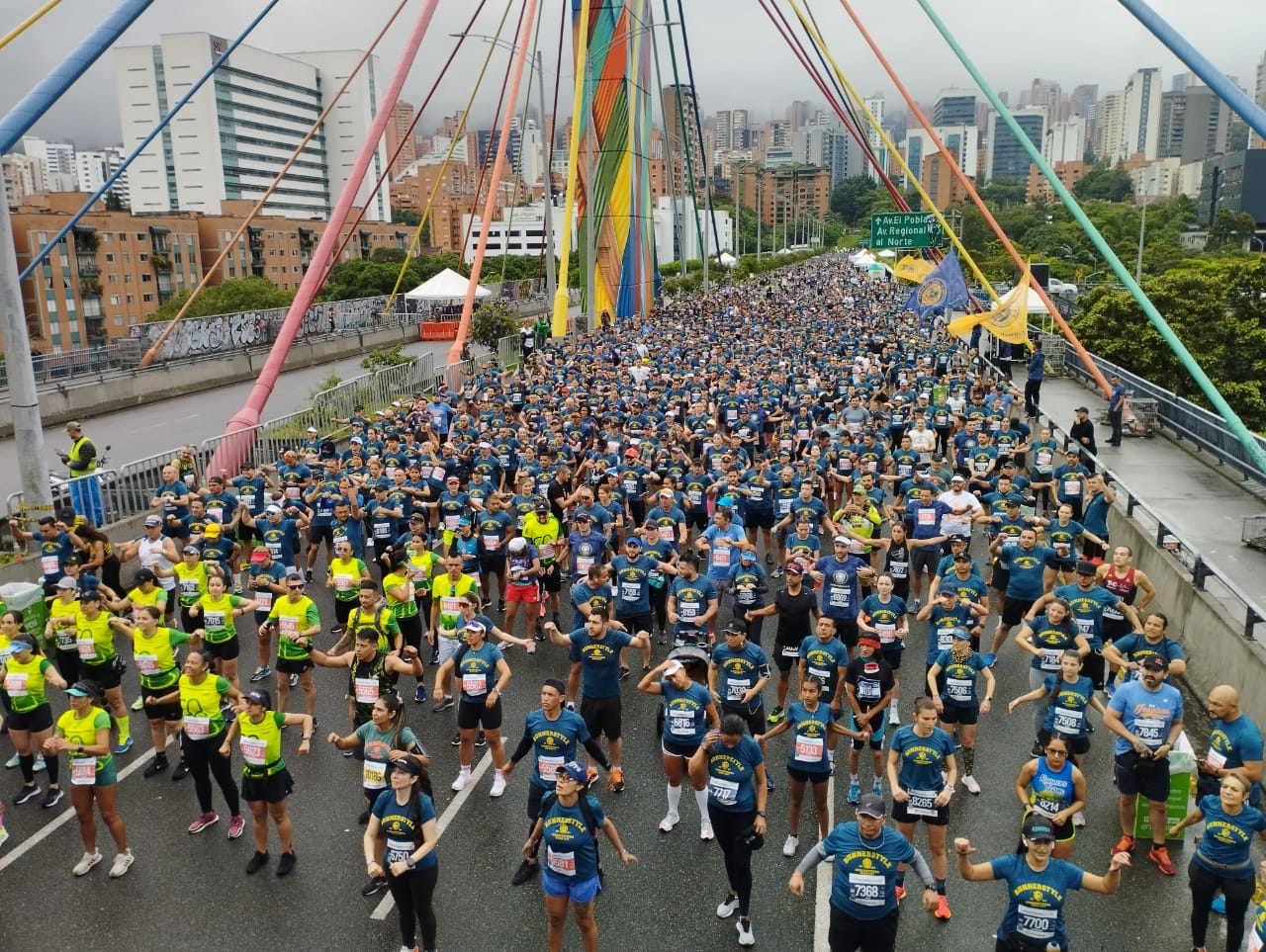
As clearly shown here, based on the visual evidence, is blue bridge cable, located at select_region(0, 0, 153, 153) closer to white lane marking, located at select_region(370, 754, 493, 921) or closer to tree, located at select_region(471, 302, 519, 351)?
white lane marking, located at select_region(370, 754, 493, 921)

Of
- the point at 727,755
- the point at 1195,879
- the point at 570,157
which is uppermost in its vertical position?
the point at 570,157

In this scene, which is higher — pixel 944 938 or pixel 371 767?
pixel 371 767

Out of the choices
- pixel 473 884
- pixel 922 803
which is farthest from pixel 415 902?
pixel 922 803

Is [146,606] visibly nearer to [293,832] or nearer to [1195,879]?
[293,832]

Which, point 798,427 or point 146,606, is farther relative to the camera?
point 798,427

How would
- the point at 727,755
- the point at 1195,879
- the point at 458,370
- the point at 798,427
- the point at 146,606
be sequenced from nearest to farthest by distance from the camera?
the point at 1195,879 < the point at 727,755 < the point at 146,606 < the point at 798,427 < the point at 458,370

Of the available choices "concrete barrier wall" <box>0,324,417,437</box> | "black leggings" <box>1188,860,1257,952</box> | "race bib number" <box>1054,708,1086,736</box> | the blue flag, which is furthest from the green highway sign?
"black leggings" <box>1188,860,1257,952</box>

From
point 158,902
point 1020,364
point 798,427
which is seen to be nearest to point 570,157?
point 1020,364

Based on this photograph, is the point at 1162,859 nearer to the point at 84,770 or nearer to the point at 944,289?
Result: the point at 84,770

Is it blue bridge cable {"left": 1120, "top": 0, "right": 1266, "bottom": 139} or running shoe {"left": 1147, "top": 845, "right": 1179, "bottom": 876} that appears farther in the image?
blue bridge cable {"left": 1120, "top": 0, "right": 1266, "bottom": 139}
